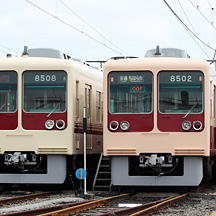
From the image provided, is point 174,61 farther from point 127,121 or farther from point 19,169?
point 19,169

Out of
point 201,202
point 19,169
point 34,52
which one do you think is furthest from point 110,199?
point 34,52

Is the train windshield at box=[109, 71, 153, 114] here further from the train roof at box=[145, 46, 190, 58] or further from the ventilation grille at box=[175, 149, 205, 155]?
the train roof at box=[145, 46, 190, 58]

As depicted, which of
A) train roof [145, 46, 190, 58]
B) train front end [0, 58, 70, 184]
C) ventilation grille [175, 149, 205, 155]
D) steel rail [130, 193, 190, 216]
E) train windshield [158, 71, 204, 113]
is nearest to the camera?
steel rail [130, 193, 190, 216]

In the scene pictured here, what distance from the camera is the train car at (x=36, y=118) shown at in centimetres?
1493

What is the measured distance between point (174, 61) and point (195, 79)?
64cm

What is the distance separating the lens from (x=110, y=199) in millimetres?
13188

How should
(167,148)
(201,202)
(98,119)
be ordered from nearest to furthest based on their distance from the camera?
(201,202), (167,148), (98,119)

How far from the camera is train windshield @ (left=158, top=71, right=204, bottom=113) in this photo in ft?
47.1

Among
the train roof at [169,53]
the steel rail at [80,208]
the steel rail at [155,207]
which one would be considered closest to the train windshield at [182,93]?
the train roof at [169,53]

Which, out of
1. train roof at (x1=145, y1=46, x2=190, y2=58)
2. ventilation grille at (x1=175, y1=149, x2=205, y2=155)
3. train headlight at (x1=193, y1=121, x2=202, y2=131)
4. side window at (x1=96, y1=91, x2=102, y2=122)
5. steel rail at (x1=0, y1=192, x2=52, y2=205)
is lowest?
steel rail at (x1=0, y1=192, x2=52, y2=205)

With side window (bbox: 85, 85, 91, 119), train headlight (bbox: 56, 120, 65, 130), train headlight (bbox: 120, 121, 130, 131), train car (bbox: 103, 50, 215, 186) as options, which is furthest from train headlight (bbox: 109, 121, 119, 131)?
side window (bbox: 85, 85, 91, 119)

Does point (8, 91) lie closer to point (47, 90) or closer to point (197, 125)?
point (47, 90)

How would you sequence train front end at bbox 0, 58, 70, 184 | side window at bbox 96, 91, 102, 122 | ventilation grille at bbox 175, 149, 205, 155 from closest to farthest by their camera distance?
ventilation grille at bbox 175, 149, 205, 155 < train front end at bbox 0, 58, 70, 184 < side window at bbox 96, 91, 102, 122

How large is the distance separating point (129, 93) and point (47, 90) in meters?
1.96
